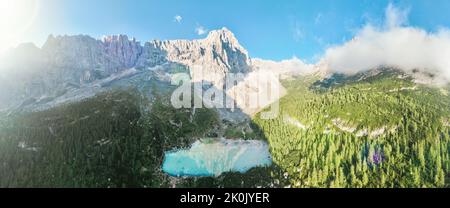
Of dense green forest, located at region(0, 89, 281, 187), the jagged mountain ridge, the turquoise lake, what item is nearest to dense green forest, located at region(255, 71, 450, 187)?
the turquoise lake

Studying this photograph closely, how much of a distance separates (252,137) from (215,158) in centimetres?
1924

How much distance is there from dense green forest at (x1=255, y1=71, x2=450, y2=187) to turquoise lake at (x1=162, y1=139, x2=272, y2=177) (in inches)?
111

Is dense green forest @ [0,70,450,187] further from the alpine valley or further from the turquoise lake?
the turquoise lake

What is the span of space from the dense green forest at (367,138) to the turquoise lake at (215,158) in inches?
111

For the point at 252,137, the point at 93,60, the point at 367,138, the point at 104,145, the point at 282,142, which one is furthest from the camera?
the point at 93,60

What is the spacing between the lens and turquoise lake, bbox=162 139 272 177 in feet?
171

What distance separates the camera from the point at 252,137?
7775 centimetres

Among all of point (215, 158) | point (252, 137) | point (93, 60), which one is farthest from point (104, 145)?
point (93, 60)

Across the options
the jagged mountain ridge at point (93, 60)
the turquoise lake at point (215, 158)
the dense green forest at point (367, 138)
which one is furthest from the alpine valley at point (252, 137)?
the jagged mountain ridge at point (93, 60)

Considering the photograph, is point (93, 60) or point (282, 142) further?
point (93, 60)

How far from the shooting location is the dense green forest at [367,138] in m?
42.2

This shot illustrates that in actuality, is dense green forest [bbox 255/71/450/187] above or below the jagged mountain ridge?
below

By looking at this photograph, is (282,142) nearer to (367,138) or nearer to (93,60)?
(367,138)
